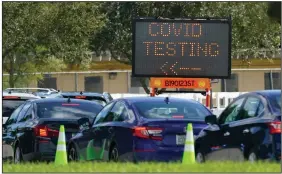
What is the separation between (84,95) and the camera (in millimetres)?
29078

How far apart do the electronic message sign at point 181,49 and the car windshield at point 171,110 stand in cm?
1303

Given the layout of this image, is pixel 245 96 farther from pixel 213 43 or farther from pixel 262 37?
pixel 262 37

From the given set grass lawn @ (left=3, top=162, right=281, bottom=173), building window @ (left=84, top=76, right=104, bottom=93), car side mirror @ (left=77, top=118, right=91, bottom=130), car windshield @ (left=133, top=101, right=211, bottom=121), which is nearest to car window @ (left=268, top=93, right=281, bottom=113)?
grass lawn @ (left=3, top=162, right=281, bottom=173)

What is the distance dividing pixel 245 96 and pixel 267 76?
53.0 m

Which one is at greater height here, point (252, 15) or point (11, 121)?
point (252, 15)

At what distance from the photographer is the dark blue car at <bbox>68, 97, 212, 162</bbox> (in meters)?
18.5

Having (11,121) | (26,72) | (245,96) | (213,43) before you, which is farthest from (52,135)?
(26,72)

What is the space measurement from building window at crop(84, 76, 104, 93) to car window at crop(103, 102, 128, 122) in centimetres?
5034

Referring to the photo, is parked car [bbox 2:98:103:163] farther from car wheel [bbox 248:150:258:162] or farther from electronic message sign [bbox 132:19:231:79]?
electronic message sign [bbox 132:19:231:79]

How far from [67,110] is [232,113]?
17.8ft

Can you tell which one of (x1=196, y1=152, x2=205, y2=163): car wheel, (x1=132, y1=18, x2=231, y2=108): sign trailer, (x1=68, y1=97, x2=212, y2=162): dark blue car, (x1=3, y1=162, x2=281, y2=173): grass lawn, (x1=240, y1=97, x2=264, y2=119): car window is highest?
(x1=132, y1=18, x2=231, y2=108): sign trailer

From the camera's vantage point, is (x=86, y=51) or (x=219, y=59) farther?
(x=86, y=51)

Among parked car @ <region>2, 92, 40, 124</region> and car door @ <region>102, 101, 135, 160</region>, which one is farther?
parked car @ <region>2, 92, 40, 124</region>

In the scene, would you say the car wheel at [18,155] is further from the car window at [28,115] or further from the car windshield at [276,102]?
the car windshield at [276,102]
